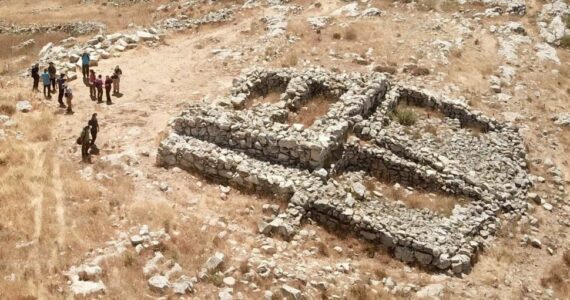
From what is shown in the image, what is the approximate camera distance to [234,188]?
20484 millimetres

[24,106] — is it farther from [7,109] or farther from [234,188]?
[234,188]

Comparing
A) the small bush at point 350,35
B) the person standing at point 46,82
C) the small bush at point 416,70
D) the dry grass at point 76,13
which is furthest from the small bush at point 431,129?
the dry grass at point 76,13

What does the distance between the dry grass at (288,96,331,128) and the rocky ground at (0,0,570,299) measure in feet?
8.00

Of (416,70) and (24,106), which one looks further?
(416,70)

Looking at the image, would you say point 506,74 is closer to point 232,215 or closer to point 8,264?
point 232,215

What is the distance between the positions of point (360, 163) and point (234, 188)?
532 cm

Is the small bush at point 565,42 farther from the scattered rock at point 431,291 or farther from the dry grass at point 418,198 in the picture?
the scattered rock at point 431,291

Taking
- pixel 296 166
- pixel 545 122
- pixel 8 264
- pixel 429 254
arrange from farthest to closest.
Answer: pixel 545 122
pixel 296 166
pixel 429 254
pixel 8 264

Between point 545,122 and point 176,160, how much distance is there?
1818 centimetres

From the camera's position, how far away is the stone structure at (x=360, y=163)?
1845 centimetres

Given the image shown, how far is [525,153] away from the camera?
2441 cm

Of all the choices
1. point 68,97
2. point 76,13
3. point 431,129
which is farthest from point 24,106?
point 76,13

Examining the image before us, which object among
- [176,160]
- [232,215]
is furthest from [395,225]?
[176,160]

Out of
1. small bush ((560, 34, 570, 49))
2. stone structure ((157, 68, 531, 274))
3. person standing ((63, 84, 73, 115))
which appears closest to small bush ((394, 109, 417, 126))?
stone structure ((157, 68, 531, 274))
